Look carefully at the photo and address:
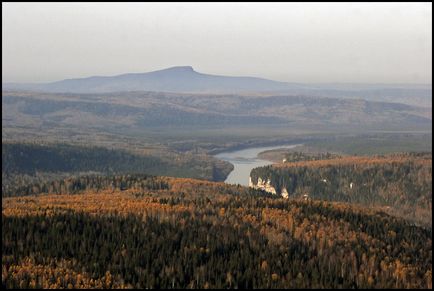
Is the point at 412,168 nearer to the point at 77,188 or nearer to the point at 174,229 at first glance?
the point at 77,188

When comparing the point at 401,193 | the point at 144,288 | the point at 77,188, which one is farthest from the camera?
the point at 401,193

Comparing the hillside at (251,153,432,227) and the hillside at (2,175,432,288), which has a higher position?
the hillside at (2,175,432,288)

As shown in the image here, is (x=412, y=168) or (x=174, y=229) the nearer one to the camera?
(x=174, y=229)

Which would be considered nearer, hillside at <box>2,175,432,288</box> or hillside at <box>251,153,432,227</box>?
hillside at <box>2,175,432,288</box>

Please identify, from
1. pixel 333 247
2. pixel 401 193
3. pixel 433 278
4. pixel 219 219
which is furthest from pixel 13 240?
pixel 401 193

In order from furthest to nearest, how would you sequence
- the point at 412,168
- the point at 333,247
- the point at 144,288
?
the point at 412,168 → the point at 333,247 → the point at 144,288

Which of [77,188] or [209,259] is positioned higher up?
[209,259]

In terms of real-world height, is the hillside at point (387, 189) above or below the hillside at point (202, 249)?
below

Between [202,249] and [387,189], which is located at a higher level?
[202,249]
